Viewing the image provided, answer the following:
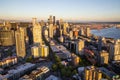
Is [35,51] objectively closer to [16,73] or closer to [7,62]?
[7,62]

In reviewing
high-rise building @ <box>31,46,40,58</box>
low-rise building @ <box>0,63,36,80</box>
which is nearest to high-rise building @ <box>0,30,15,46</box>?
high-rise building @ <box>31,46,40,58</box>

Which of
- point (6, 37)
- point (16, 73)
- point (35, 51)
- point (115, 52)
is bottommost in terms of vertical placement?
point (16, 73)

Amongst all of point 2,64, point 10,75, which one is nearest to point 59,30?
point 2,64

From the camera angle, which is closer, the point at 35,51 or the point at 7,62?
the point at 7,62

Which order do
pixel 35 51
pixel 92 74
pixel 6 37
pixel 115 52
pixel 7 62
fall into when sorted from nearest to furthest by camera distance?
1. pixel 92 74
2. pixel 7 62
3. pixel 115 52
4. pixel 35 51
5. pixel 6 37

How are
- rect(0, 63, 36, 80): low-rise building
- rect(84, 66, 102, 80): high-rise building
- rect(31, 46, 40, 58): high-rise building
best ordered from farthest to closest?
rect(31, 46, 40, 58): high-rise building, rect(0, 63, 36, 80): low-rise building, rect(84, 66, 102, 80): high-rise building

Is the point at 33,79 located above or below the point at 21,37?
below

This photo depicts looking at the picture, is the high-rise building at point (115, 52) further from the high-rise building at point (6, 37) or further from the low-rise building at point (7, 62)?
the high-rise building at point (6, 37)

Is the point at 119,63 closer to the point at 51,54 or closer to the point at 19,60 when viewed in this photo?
the point at 51,54

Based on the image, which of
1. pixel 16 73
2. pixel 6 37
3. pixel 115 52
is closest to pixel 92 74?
pixel 16 73

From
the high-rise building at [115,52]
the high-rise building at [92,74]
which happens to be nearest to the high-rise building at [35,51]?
the high-rise building at [115,52]

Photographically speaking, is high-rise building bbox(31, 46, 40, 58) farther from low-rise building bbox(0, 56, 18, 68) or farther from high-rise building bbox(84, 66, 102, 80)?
high-rise building bbox(84, 66, 102, 80)
